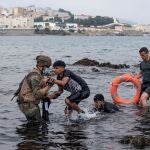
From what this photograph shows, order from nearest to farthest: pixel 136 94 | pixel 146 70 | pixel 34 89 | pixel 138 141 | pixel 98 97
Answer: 1. pixel 138 141
2. pixel 34 89
3. pixel 98 97
4. pixel 146 70
5. pixel 136 94

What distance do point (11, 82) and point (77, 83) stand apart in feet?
40.2

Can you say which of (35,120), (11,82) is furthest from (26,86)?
(11,82)

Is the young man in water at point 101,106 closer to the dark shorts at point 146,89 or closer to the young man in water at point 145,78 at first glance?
the young man in water at point 145,78

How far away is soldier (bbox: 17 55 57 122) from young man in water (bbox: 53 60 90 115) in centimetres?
72

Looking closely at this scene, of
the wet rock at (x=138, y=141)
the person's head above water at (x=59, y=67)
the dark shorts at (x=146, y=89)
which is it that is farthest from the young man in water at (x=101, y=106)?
the wet rock at (x=138, y=141)

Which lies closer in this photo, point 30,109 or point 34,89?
point 34,89

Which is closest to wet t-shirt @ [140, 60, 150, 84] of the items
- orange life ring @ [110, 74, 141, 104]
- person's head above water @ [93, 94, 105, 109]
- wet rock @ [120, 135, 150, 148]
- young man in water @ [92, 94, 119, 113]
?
orange life ring @ [110, 74, 141, 104]

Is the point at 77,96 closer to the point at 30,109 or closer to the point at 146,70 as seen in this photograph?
the point at 30,109

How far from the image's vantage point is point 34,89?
11.2m

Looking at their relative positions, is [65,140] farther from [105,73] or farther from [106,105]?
[105,73]

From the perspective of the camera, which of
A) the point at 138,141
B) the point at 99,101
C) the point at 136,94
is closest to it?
the point at 138,141

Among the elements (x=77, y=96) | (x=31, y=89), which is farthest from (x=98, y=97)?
(x=31, y=89)

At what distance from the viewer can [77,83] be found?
13.0 m

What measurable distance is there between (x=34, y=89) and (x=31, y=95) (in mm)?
266
